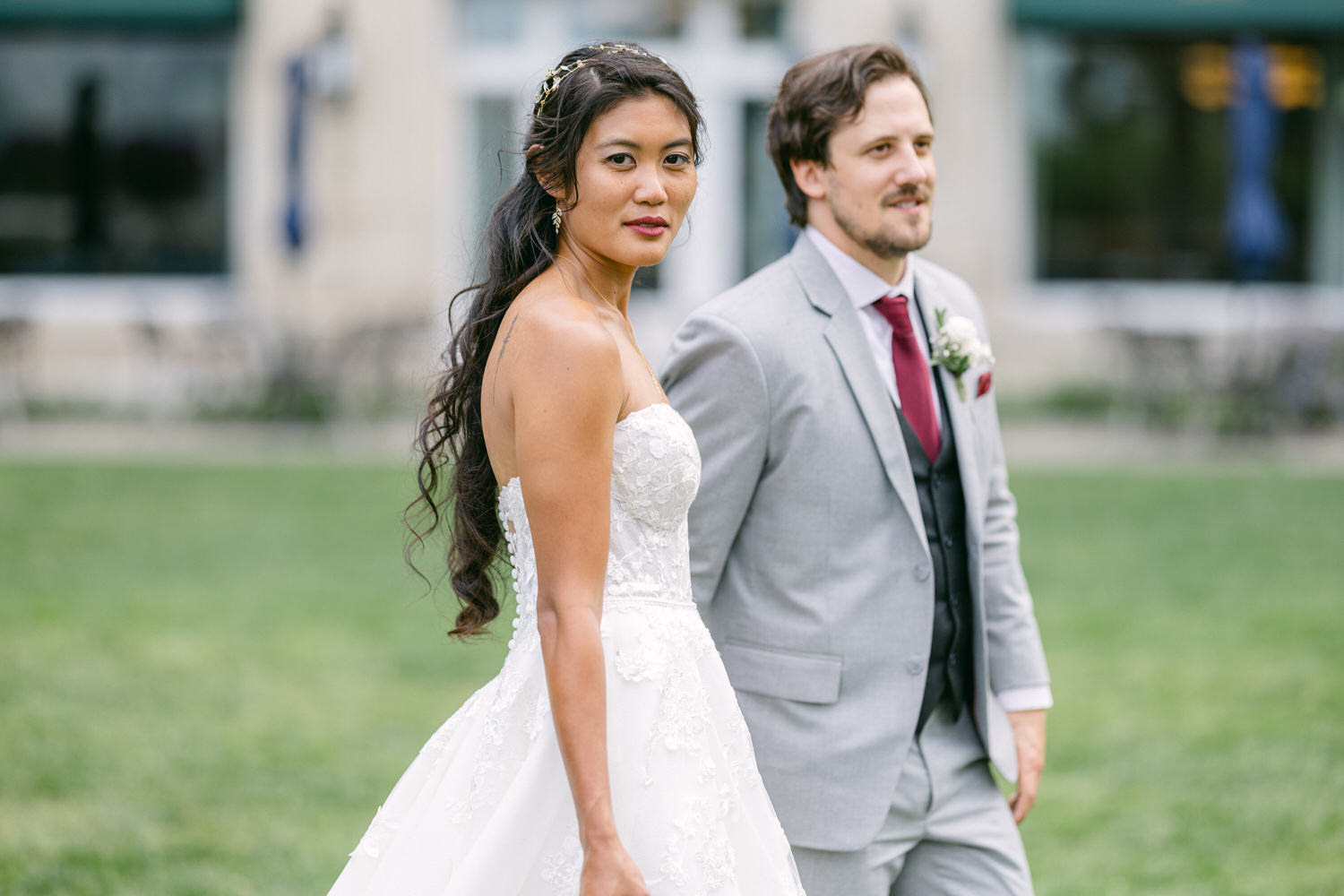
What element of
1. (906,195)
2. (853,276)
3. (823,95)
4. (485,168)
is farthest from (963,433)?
(485,168)

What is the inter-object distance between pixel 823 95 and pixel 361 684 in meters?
4.60

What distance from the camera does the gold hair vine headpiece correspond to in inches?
101

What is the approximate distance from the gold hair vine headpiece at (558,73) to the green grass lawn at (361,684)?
125 inches

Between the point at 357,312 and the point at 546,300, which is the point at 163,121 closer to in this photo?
the point at 357,312

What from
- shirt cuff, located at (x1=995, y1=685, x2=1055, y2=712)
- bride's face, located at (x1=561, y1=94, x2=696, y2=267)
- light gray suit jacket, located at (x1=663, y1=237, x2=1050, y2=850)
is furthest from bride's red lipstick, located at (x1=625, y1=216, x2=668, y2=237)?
shirt cuff, located at (x1=995, y1=685, x2=1055, y2=712)

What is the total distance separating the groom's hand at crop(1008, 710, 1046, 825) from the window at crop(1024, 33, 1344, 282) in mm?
14363

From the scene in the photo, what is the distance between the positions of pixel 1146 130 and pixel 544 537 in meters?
16.0

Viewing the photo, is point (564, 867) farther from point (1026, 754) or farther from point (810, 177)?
point (810, 177)

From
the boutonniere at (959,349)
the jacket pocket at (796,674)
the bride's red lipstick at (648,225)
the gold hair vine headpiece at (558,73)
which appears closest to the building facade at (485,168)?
the boutonniere at (959,349)

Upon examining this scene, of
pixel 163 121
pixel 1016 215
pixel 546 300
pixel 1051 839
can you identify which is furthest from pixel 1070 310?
pixel 546 300

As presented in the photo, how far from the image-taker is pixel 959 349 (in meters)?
3.36

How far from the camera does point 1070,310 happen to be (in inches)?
663

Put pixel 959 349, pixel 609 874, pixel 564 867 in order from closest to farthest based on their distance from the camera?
pixel 609 874
pixel 564 867
pixel 959 349

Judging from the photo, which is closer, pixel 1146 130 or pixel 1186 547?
pixel 1186 547
